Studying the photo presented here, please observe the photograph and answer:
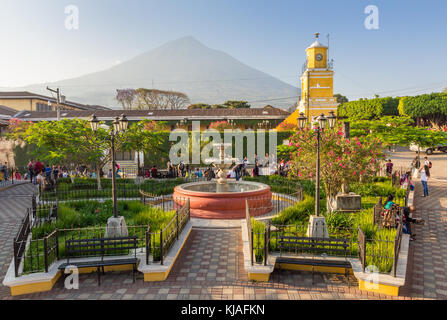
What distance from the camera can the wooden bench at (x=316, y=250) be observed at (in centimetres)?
655

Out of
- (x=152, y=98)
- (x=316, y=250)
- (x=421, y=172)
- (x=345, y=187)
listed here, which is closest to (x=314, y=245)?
(x=316, y=250)

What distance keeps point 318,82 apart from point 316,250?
33.5m

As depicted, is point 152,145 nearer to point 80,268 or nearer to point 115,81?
point 80,268

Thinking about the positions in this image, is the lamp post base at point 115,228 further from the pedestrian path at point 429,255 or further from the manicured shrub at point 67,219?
the pedestrian path at point 429,255

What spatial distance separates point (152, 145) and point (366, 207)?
11.1 meters

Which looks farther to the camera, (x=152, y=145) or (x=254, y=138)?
(x=254, y=138)

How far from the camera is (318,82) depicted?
121ft

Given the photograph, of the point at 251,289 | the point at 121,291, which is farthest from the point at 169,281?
the point at 251,289

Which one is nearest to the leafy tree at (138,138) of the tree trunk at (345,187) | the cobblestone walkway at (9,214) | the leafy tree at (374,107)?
the cobblestone walkway at (9,214)

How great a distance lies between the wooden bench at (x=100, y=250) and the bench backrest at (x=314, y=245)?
3.44m

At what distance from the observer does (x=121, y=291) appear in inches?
236

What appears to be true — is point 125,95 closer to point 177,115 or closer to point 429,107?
point 177,115

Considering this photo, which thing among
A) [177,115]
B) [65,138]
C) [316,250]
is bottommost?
[316,250]

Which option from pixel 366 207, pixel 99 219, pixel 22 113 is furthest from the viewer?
pixel 22 113
